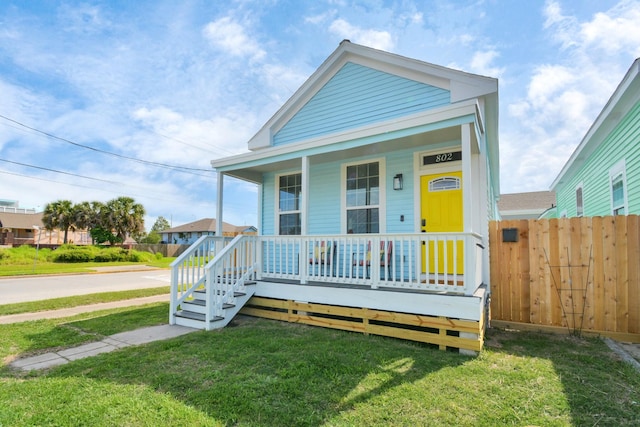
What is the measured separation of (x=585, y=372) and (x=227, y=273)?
473cm

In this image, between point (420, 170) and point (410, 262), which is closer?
point (410, 262)

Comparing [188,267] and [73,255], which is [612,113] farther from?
[73,255]

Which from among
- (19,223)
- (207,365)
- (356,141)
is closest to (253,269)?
(207,365)

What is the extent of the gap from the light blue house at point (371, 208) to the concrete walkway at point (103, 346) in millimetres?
398

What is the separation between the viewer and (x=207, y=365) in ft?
11.2

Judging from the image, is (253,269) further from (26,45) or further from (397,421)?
(26,45)

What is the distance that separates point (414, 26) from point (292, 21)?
3.31m

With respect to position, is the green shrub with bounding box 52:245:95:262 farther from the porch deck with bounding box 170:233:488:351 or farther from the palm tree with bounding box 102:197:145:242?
the porch deck with bounding box 170:233:488:351

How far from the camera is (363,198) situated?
21.7 ft

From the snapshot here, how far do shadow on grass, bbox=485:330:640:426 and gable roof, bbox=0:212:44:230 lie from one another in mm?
51504

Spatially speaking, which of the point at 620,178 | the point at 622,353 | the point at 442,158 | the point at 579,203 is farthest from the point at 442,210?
the point at 579,203

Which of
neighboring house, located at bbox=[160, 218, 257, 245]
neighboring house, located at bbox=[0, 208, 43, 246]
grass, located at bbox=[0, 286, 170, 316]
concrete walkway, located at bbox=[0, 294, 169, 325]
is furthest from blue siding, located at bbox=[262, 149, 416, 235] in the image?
neighboring house, located at bbox=[0, 208, 43, 246]

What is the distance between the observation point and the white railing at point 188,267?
541 centimetres

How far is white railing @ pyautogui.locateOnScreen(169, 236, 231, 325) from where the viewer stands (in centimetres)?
541
